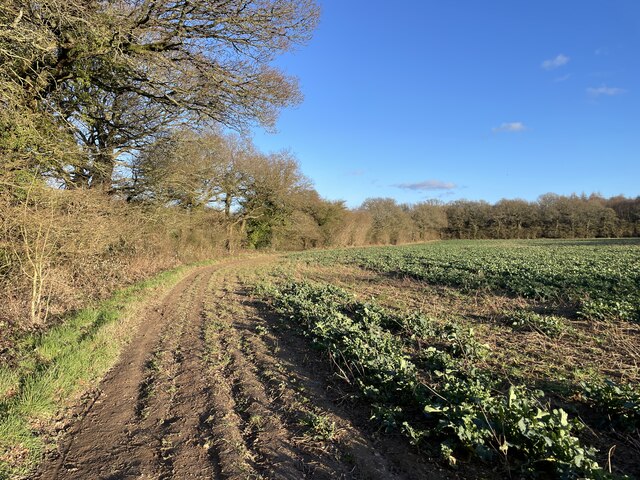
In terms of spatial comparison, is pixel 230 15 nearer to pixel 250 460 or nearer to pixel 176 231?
pixel 250 460

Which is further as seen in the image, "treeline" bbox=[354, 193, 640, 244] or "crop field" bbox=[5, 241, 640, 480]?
"treeline" bbox=[354, 193, 640, 244]

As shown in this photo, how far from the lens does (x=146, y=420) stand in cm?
393

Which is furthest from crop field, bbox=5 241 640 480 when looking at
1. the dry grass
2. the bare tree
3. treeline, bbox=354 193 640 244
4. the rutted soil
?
treeline, bbox=354 193 640 244

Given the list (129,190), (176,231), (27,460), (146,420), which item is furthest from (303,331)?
(176,231)

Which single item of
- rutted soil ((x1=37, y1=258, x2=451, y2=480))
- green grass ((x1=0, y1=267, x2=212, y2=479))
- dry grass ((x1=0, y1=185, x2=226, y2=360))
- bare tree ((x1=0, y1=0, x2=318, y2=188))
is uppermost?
bare tree ((x1=0, y1=0, x2=318, y2=188))

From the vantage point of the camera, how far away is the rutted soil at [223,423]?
3.14 m

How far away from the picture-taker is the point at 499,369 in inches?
Answer: 202

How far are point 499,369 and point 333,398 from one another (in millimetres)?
2556

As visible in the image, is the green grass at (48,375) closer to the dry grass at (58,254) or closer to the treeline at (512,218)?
the dry grass at (58,254)

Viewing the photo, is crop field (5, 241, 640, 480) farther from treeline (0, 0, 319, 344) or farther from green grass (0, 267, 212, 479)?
treeline (0, 0, 319, 344)

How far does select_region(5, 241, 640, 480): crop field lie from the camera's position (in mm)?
3109

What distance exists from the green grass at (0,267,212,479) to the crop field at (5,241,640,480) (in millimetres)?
23

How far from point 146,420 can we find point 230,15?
7.78 metres

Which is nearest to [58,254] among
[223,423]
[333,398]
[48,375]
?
[48,375]
